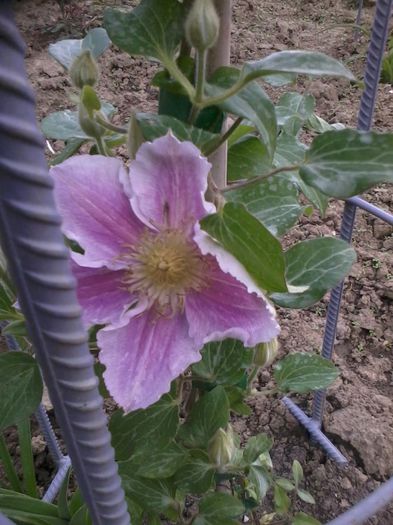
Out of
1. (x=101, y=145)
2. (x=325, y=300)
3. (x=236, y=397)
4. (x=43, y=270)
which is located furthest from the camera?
(x=325, y=300)

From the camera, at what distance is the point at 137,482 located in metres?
0.70

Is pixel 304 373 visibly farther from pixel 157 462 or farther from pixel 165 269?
pixel 165 269

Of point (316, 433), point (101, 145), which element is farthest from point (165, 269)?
point (316, 433)

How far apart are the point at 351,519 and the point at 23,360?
31 centimetres

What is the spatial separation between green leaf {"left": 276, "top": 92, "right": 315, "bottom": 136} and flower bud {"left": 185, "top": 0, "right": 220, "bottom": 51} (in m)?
0.24

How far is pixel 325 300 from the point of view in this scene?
1472 millimetres

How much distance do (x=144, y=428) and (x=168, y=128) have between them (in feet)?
0.97

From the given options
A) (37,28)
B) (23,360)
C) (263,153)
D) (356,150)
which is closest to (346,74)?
(356,150)

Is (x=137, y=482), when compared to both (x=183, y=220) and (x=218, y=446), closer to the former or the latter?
(x=218, y=446)

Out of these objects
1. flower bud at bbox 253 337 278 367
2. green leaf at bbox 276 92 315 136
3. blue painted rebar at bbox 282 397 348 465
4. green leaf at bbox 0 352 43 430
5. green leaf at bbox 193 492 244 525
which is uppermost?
green leaf at bbox 276 92 315 136

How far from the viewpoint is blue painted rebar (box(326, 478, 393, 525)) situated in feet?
1.52

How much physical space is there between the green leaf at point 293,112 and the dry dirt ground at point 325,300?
10.9 inches

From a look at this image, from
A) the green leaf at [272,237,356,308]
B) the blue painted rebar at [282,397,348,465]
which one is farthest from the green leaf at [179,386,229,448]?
the blue painted rebar at [282,397,348,465]

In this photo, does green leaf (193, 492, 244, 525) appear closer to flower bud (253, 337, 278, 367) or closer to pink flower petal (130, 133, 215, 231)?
flower bud (253, 337, 278, 367)
